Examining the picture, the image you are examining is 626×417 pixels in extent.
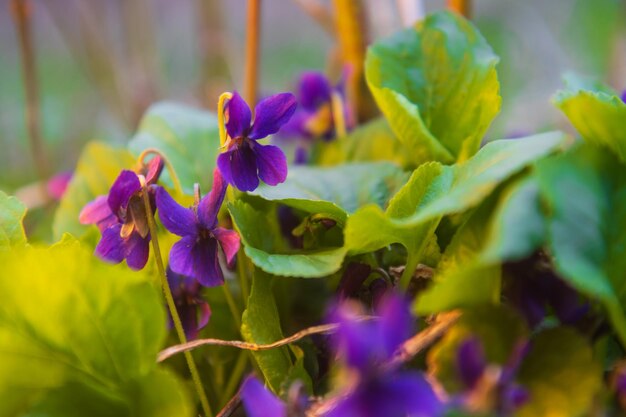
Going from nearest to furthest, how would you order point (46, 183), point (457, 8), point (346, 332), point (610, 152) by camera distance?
point (346, 332), point (610, 152), point (457, 8), point (46, 183)

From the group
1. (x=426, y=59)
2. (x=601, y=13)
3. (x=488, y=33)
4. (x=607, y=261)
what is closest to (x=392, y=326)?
(x=607, y=261)

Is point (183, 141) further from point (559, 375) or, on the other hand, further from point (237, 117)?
point (559, 375)

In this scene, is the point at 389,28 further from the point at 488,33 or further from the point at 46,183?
the point at 488,33

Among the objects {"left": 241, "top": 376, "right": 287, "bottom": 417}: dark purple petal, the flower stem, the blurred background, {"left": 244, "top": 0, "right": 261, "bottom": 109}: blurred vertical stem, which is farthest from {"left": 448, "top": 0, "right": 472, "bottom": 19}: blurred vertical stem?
{"left": 241, "top": 376, "right": 287, "bottom": 417}: dark purple petal

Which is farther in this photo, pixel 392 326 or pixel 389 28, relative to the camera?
pixel 389 28

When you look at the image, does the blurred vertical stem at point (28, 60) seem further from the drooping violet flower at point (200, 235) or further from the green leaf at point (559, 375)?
the green leaf at point (559, 375)

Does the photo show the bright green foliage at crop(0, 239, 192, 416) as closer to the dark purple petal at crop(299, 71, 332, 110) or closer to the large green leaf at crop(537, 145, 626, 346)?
the large green leaf at crop(537, 145, 626, 346)
